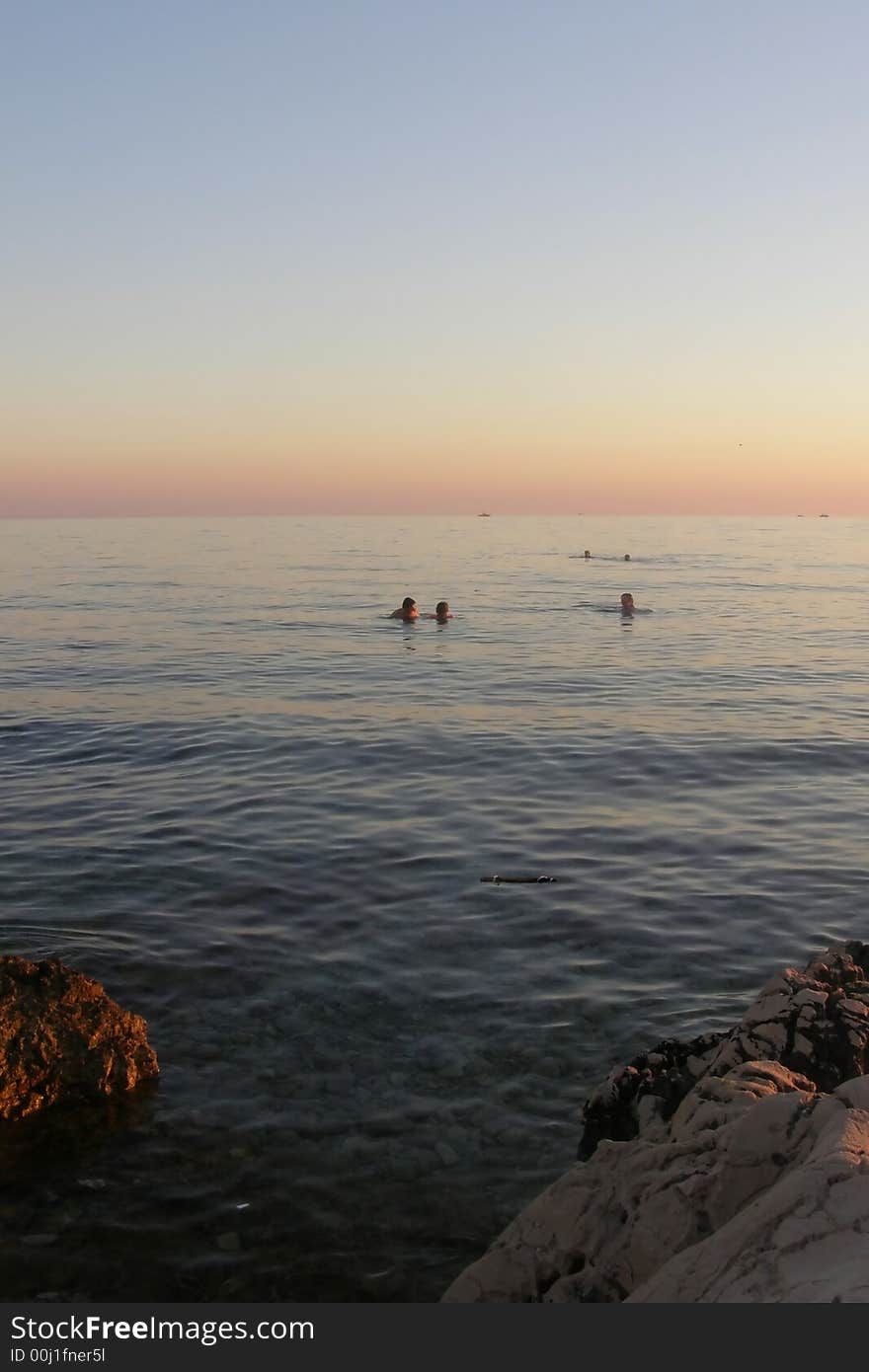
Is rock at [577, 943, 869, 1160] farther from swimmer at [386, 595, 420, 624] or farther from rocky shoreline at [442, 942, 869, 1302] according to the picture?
swimmer at [386, 595, 420, 624]

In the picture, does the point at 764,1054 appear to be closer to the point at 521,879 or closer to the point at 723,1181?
the point at 723,1181

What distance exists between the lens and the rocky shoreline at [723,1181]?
3629mm

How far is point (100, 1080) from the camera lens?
711 cm

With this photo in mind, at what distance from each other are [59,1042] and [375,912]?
4.11m

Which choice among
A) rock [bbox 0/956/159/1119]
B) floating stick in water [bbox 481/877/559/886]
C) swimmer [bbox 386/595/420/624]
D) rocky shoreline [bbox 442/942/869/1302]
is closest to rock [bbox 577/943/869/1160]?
rocky shoreline [bbox 442/942/869/1302]

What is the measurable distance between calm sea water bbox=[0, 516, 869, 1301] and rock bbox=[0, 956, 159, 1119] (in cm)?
23

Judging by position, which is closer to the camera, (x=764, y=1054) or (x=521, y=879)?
(x=764, y=1054)

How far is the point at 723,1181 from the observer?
14.4 feet

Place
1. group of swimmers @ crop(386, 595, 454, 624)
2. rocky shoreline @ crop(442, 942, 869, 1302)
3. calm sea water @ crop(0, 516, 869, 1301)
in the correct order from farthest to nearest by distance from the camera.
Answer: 1. group of swimmers @ crop(386, 595, 454, 624)
2. calm sea water @ crop(0, 516, 869, 1301)
3. rocky shoreline @ crop(442, 942, 869, 1302)

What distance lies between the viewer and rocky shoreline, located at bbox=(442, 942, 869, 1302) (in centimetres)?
363

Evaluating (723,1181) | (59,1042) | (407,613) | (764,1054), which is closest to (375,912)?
(59,1042)

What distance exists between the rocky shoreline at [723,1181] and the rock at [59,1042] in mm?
3124

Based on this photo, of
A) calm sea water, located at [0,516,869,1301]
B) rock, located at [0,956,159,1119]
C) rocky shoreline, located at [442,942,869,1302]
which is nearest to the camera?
rocky shoreline, located at [442,942,869,1302]

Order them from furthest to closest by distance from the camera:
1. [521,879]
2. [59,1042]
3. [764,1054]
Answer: [521,879] → [59,1042] → [764,1054]
